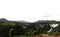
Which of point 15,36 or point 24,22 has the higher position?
point 24,22

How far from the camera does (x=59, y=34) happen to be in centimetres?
2017

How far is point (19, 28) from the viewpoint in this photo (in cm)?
2162

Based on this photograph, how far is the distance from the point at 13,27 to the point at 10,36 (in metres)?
2.25

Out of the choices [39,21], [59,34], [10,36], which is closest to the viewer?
[10,36]

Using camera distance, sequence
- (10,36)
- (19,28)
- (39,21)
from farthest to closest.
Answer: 1. (39,21)
2. (19,28)
3. (10,36)

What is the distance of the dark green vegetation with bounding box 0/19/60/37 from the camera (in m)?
19.5

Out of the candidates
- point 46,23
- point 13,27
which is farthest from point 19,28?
point 46,23

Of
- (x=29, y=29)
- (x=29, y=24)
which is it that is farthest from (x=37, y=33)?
(x=29, y=24)

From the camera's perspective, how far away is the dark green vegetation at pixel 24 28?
64.0 feet

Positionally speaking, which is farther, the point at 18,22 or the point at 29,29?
the point at 18,22

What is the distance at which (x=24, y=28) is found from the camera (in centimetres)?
2266

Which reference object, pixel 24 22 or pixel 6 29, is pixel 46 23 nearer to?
pixel 24 22

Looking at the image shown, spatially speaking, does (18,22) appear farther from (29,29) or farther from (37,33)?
(37,33)

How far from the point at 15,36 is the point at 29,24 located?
5.08m
